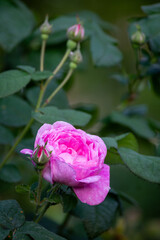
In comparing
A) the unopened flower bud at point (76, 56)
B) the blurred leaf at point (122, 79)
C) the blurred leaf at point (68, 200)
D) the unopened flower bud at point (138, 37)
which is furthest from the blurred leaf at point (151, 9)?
the blurred leaf at point (68, 200)

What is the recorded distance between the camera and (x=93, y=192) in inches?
20.3

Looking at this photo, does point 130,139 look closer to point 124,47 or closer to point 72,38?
point 72,38

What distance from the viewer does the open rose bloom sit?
50 cm

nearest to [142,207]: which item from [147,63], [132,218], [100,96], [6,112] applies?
[132,218]

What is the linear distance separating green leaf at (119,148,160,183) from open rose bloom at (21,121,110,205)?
5 cm

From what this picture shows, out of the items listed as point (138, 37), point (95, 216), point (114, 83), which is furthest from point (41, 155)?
point (114, 83)

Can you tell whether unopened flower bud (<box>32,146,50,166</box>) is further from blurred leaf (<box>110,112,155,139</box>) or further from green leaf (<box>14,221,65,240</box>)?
blurred leaf (<box>110,112,155,139</box>)

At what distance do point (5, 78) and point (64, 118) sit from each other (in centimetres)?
18

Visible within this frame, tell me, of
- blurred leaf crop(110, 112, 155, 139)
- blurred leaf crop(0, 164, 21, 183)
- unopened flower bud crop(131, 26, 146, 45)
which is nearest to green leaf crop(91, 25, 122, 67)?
unopened flower bud crop(131, 26, 146, 45)

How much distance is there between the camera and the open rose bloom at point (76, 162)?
0.50 metres

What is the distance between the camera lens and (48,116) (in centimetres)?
65

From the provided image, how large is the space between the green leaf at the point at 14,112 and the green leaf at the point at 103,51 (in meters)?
0.30

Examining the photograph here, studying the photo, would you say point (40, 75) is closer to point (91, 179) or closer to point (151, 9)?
point (91, 179)

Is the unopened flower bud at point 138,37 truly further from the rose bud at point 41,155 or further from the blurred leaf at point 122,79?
the rose bud at point 41,155
